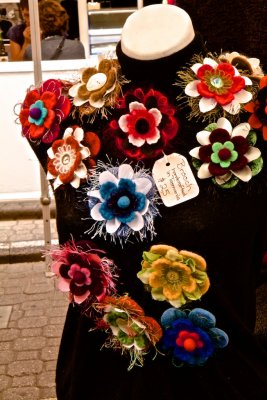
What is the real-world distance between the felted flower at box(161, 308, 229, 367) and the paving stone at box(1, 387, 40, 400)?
4.20ft

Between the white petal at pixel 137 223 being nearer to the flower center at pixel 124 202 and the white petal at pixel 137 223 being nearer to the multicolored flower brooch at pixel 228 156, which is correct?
the flower center at pixel 124 202

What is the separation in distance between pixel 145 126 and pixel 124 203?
0.15 metres

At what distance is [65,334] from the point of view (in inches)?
38.5


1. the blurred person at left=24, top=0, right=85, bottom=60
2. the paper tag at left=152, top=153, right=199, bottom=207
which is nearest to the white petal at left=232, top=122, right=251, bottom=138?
the paper tag at left=152, top=153, right=199, bottom=207

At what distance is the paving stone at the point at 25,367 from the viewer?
210 centimetres

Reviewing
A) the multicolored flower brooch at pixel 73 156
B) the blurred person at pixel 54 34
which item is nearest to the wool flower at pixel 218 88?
the multicolored flower brooch at pixel 73 156

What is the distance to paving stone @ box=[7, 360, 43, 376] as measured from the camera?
2104 mm

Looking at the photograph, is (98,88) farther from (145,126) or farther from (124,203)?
(124,203)

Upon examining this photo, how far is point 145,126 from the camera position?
91 centimetres

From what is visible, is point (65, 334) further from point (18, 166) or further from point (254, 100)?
point (18, 166)

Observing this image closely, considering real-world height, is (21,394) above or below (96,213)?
below

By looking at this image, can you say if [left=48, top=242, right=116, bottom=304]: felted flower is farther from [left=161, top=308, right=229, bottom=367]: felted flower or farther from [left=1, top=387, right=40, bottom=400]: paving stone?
[left=1, top=387, right=40, bottom=400]: paving stone

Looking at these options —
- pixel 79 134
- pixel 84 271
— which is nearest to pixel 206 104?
pixel 79 134

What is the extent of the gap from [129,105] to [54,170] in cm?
19
